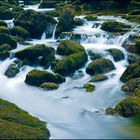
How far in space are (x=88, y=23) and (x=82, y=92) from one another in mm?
24089

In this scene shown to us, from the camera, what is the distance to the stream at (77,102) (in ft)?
108

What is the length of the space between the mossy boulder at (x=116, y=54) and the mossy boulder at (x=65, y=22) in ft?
37.1

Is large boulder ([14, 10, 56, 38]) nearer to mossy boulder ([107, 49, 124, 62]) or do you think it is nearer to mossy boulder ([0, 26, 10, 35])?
mossy boulder ([0, 26, 10, 35])

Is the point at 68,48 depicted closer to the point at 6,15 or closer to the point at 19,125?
the point at 19,125

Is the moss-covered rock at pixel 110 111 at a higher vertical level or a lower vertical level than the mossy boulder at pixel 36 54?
higher

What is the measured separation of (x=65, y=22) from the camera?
6134 cm

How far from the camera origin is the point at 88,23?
64.2 m

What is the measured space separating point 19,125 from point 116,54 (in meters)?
21.5

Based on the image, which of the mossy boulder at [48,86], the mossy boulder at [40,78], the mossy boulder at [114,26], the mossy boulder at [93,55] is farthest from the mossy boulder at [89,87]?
the mossy boulder at [114,26]

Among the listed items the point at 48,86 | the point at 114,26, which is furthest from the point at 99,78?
the point at 114,26

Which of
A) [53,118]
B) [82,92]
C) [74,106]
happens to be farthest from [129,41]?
[53,118]

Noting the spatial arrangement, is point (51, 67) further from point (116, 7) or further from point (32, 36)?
point (116, 7)

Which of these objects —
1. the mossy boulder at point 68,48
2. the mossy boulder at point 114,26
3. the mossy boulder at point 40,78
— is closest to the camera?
the mossy boulder at point 40,78

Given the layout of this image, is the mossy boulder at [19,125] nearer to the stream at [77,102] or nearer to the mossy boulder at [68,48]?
the stream at [77,102]
